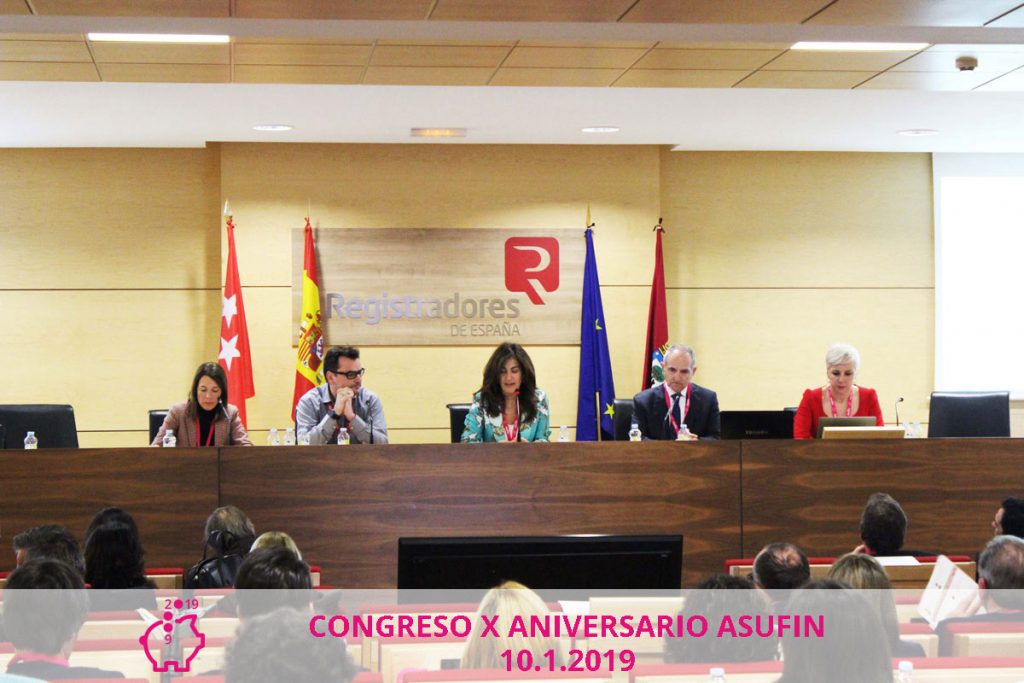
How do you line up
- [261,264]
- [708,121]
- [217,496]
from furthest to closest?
[261,264]
[708,121]
[217,496]

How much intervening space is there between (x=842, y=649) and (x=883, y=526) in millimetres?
2369

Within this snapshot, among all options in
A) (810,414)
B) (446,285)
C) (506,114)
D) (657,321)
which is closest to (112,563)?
(810,414)

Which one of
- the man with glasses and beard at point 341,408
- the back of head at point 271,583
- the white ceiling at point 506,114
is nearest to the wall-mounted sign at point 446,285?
the white ceiling at point 506,114

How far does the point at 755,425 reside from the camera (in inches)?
274

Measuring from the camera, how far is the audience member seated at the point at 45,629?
318 centimetres

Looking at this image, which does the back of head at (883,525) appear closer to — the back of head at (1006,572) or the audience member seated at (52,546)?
the back of head at (1006,572)

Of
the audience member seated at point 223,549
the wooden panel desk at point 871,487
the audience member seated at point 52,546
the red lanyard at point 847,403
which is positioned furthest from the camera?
the red lanyard at point 847,403

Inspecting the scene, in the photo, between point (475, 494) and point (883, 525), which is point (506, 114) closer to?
point (475, 494)

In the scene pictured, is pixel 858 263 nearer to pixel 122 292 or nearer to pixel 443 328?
pixel 443 328

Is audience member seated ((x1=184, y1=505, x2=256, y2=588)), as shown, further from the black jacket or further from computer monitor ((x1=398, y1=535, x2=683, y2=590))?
the black jacket

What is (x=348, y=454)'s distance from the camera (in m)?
6.20

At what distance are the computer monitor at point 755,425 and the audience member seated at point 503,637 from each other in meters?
4.10

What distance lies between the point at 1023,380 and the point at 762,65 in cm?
561

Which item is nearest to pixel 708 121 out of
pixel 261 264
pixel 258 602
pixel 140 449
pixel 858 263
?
Answer: pixel 858 263
